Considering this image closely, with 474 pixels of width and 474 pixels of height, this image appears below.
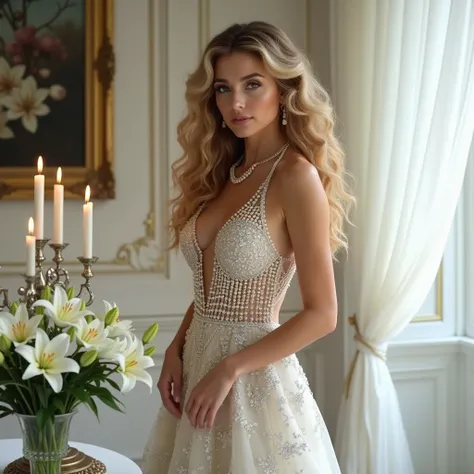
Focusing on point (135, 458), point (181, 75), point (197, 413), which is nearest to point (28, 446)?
point (197, 413)

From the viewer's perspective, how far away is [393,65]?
8.83ft

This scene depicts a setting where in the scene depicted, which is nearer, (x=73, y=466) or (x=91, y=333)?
(x=91, y=333)

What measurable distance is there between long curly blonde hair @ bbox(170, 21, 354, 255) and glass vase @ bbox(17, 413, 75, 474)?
29.1 inches

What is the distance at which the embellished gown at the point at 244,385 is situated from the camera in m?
1.72

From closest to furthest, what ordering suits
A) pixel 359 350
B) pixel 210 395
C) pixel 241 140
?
pixel 210 395, pixel 241 140, pixel 359 350

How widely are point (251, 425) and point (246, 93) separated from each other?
0.78 meters

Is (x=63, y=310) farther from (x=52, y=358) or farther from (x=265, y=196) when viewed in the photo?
(x=265, y=196)

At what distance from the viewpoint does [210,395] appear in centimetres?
169

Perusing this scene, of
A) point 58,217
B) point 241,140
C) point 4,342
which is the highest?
point 241,140

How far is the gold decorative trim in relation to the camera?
300cm

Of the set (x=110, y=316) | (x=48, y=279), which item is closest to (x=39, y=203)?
→ (x=48, y=279)

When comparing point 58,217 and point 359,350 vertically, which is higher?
point 58,217

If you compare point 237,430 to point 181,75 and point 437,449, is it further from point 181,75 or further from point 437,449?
point 181,75

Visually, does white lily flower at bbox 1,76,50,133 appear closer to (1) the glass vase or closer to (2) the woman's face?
(2) the woman's face
